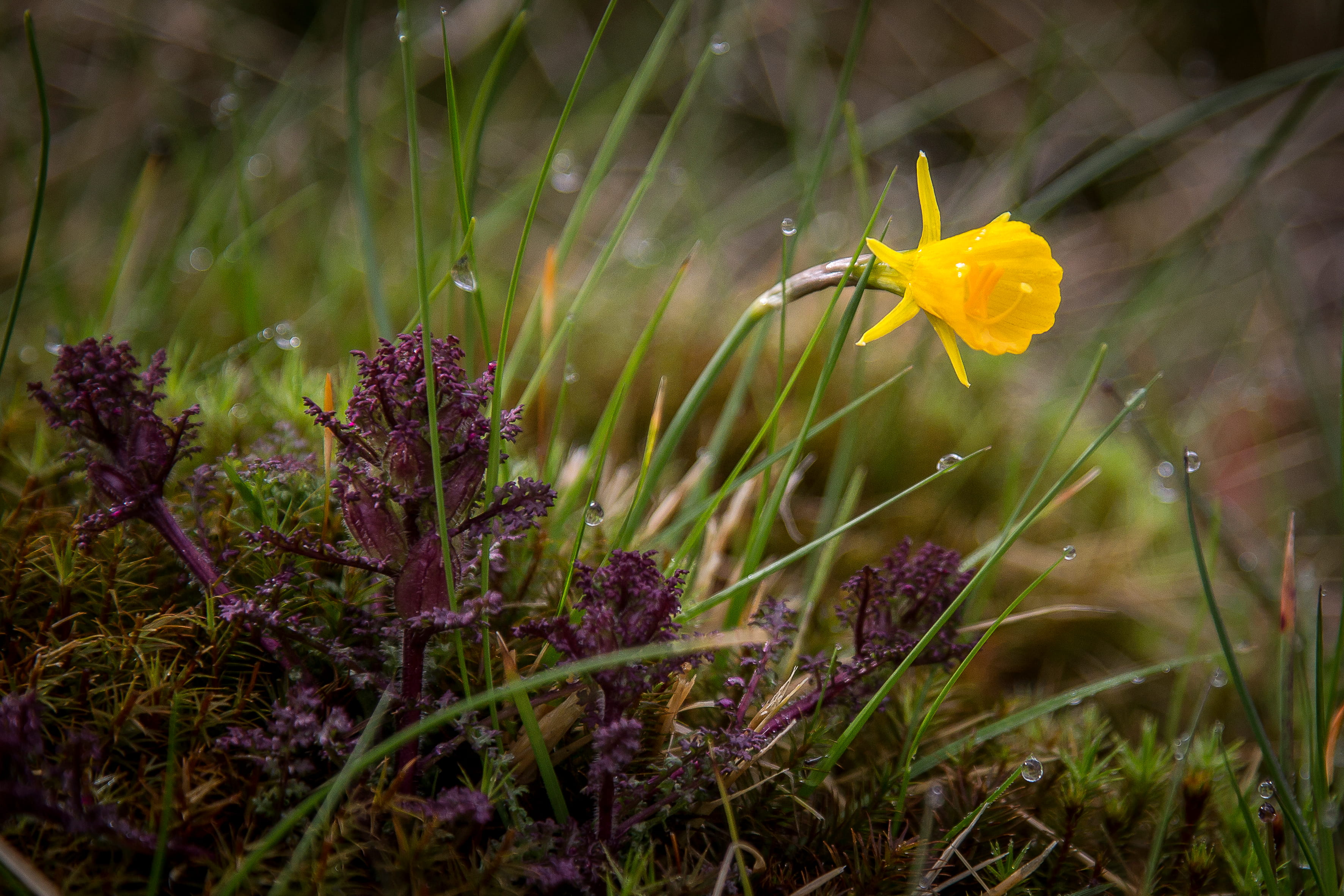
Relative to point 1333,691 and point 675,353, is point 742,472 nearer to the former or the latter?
point 675,353

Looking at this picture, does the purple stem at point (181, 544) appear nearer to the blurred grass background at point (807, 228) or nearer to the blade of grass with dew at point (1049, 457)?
the blurred grass background at point (807, 228)

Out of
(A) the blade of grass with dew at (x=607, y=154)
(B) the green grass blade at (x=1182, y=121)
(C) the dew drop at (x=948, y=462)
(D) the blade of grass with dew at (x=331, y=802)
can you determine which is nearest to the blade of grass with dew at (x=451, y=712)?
(D) the blade of grass with dew at (x=331, y=802)

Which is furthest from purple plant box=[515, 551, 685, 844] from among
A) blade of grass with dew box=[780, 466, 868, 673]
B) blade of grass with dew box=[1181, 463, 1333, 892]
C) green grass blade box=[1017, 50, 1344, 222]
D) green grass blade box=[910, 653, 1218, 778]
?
green grass blade box=[1017, 50, 1344, 222]

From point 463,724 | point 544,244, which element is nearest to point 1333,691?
point 463,724

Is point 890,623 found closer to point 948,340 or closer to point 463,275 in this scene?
point 948,340

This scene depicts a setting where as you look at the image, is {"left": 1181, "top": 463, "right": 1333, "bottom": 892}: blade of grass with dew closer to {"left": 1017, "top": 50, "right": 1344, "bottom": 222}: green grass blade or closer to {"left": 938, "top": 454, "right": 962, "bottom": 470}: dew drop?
{"left": 938, "top": 454, "right": 962, "bottom": 470}: dew drop
